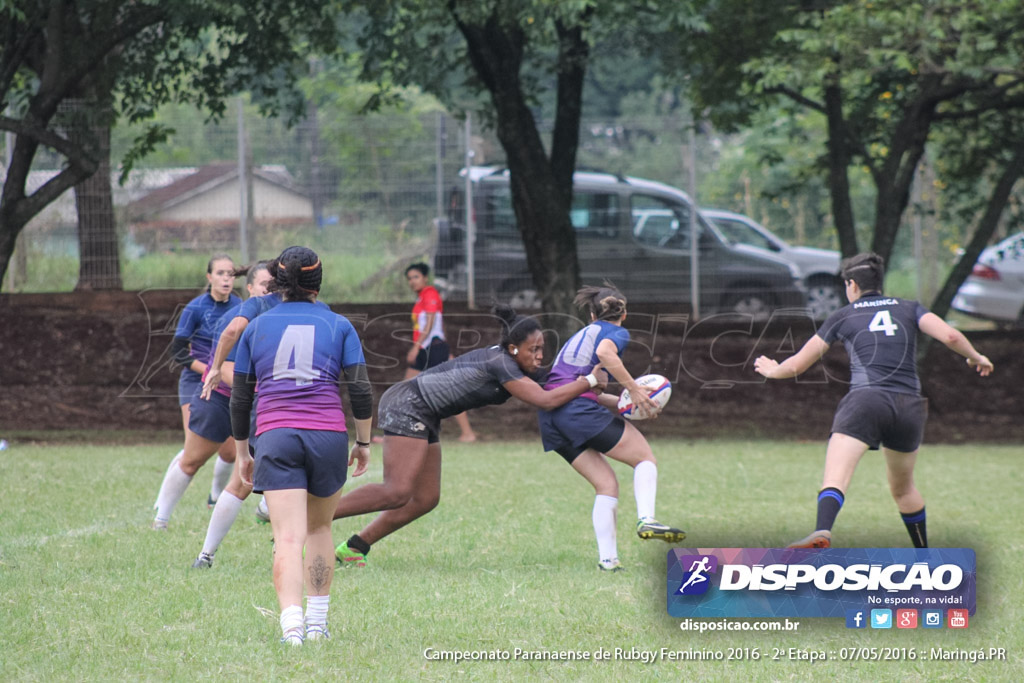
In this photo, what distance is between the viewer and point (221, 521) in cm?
779

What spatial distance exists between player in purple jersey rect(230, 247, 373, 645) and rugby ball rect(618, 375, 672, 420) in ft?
8.85

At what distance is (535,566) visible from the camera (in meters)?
7.92

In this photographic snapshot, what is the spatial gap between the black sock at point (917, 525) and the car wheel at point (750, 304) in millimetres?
12834

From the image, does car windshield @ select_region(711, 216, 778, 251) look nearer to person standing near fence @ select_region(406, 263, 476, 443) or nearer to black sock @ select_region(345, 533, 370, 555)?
person standing near fence @ select_region(406, 263, 476, 443)

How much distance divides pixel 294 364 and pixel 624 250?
1535cm

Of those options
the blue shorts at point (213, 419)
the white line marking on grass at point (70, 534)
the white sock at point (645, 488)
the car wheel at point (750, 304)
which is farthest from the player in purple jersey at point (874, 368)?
the car wheel at point (750, 304)

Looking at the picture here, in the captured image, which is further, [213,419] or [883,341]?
[213,419]

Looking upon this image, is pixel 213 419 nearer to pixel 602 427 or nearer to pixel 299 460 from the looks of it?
pixel 602 427

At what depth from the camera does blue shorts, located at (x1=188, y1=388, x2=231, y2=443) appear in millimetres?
8859

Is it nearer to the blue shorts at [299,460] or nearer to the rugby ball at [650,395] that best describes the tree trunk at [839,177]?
the rugby ball at [650,395]

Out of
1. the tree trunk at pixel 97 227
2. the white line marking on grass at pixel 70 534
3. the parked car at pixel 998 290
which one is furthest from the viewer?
the parked car at pixel 998 290

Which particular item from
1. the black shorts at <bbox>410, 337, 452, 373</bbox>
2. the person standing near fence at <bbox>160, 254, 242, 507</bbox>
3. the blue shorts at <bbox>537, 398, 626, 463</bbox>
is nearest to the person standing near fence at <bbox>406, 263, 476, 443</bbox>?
the black shorts at <bbox>410, 337, 452, 373</bbox>

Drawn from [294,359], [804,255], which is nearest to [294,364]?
[294,359]

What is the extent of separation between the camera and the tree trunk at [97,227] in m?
19.9
